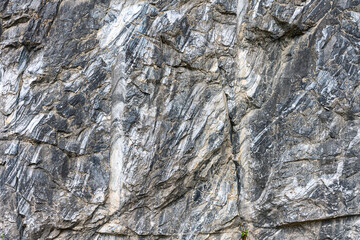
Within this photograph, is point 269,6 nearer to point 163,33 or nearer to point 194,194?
point 163,33

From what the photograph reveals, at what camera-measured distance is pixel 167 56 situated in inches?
159

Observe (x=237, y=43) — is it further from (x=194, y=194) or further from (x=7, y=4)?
(x=7, y=4)

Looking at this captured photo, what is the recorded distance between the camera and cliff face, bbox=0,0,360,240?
3943 millimetres

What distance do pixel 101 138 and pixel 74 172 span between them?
468 millimetres

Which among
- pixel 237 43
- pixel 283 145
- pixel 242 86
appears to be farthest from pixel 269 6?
pixel 283 145

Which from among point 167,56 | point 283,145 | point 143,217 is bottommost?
point 143,217

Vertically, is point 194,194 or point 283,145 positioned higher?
point 283,145

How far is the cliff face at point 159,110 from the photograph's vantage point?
3943mm

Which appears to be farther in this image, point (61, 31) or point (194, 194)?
point (194, 194)

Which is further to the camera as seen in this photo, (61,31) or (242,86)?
(242,86)

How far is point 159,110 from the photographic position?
13.3 ft

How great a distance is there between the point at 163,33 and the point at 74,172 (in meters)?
1.79

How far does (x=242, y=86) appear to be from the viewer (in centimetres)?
419

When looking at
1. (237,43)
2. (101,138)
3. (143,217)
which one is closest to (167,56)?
(237,43)
